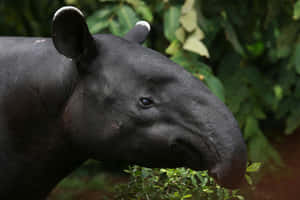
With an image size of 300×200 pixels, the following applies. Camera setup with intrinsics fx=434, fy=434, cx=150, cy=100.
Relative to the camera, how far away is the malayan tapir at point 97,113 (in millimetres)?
1253

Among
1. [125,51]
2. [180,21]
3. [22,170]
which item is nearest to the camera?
[125,51]

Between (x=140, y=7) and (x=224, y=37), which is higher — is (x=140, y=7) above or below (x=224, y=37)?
above

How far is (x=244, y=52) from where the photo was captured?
3480 millimetres

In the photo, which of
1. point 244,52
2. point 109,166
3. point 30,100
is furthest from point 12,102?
point 109,166

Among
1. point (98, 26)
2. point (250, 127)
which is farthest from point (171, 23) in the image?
point (250, 127)

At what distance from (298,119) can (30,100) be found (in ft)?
8.72

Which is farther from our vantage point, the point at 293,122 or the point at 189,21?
the point at 293,122

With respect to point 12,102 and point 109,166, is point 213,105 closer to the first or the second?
point 12,102

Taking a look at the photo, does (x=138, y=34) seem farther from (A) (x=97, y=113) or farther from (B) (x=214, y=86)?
(B) (x=214, y=86)

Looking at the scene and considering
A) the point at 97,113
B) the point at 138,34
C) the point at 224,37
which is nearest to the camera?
the point at 97,113

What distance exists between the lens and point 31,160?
4.85 ft

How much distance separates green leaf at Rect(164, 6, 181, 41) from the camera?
2732mm

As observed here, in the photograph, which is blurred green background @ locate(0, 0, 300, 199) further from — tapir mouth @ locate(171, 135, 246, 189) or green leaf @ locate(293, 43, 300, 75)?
tapir mouth @ locate(171, 135, 246, 189)

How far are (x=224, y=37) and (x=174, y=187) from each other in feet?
6.27
